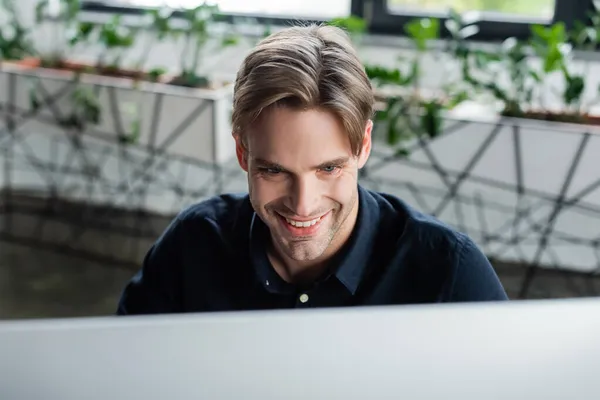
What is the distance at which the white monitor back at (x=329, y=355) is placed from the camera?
263mm

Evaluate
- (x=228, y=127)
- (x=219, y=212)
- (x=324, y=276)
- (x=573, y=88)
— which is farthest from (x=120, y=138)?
(x=324, y=276)

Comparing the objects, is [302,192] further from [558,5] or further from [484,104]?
[558,5]

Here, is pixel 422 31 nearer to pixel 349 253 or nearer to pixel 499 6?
pixel 499 6

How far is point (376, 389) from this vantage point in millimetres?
272

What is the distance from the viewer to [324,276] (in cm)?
70

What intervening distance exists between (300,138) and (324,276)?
15cm

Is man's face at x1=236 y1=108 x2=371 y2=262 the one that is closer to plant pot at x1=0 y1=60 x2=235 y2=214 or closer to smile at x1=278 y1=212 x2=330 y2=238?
smile at x1=278 y1=212 x2=330 y2=238

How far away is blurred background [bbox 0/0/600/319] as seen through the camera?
1.72m

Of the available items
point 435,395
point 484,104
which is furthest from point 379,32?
point 435,395

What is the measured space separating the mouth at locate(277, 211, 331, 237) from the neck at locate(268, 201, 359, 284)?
8cm

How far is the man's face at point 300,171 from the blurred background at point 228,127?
1.01 metres

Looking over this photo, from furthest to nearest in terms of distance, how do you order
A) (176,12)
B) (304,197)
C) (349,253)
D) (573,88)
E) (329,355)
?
(176,12) < (573,88) < (349,253) < (304,197) < (329,355)

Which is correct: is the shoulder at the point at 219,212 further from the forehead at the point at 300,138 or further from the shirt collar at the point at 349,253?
the forehead at the point at 300,138

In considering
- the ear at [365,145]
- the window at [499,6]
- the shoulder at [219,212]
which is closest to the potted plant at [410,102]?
the window at [499,6]
